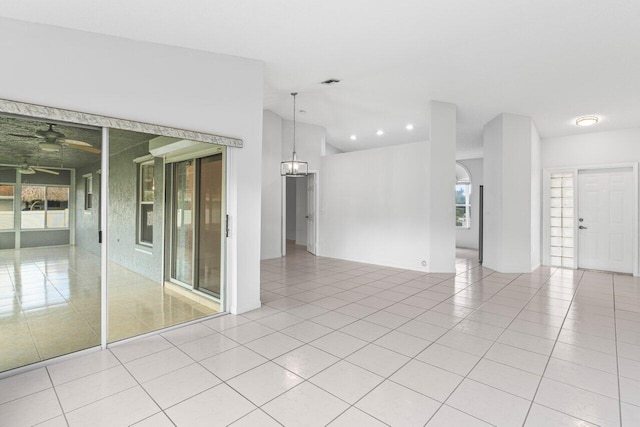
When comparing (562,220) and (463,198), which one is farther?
(463,198)

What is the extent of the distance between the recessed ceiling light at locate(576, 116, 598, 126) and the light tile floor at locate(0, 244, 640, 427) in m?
3.62

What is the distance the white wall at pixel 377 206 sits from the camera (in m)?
6.34

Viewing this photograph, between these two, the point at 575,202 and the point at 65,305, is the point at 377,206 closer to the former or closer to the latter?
the point at 575,202

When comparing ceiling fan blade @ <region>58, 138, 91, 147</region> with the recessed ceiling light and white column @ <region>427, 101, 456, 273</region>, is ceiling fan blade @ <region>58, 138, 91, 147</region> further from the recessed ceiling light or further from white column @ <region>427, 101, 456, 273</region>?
the recessed ceiling light

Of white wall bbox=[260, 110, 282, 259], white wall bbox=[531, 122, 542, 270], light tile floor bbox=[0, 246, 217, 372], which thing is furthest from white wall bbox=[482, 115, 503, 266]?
light tile floor bbox=[0, 246, 217, 372]

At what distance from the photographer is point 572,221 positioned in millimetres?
7016

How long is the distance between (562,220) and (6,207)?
31.0 ft

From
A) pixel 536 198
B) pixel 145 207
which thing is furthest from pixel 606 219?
pixel 145 207

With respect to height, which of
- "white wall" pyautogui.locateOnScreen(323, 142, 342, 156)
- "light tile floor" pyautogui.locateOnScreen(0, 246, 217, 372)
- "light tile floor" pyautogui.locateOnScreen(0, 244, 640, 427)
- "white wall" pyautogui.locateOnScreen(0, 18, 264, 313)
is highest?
"white wall" pyautogui.locateOnScreen(323, 142, 342, 156)

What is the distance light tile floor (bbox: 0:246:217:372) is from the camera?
9.65 feet

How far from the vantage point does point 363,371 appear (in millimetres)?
2471

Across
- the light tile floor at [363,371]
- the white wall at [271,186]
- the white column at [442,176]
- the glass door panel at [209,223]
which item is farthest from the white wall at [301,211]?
the light tile floor at [363,371]

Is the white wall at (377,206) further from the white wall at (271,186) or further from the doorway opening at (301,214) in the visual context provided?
the white wall at (271,186)

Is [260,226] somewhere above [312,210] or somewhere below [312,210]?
below
